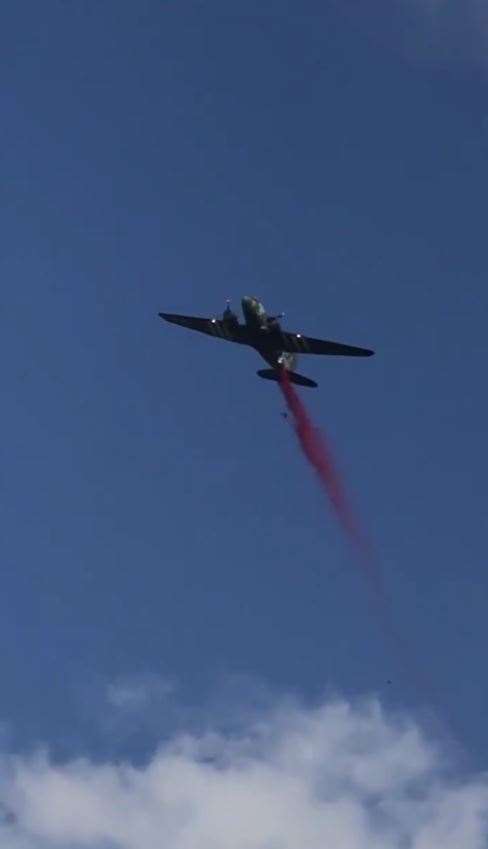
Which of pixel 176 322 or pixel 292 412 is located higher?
pixel 176 322

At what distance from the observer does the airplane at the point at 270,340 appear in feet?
543

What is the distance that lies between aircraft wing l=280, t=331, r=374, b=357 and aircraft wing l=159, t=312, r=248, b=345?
5.04 meters

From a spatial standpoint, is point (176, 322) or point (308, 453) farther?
point (176, 322)

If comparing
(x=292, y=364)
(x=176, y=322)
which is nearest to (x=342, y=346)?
(x=292, y=364)

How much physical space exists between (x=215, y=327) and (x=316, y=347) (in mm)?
12322

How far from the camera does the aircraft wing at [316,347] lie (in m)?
168

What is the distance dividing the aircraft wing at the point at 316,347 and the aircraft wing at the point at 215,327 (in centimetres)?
504

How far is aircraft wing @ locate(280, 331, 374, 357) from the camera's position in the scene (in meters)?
168

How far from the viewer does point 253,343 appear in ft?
550

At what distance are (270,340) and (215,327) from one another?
23.7 ft

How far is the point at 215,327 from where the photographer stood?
16962cm

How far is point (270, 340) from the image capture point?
167 metres

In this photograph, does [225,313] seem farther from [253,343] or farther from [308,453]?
[308,453]

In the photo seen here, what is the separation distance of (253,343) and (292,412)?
9448mm
